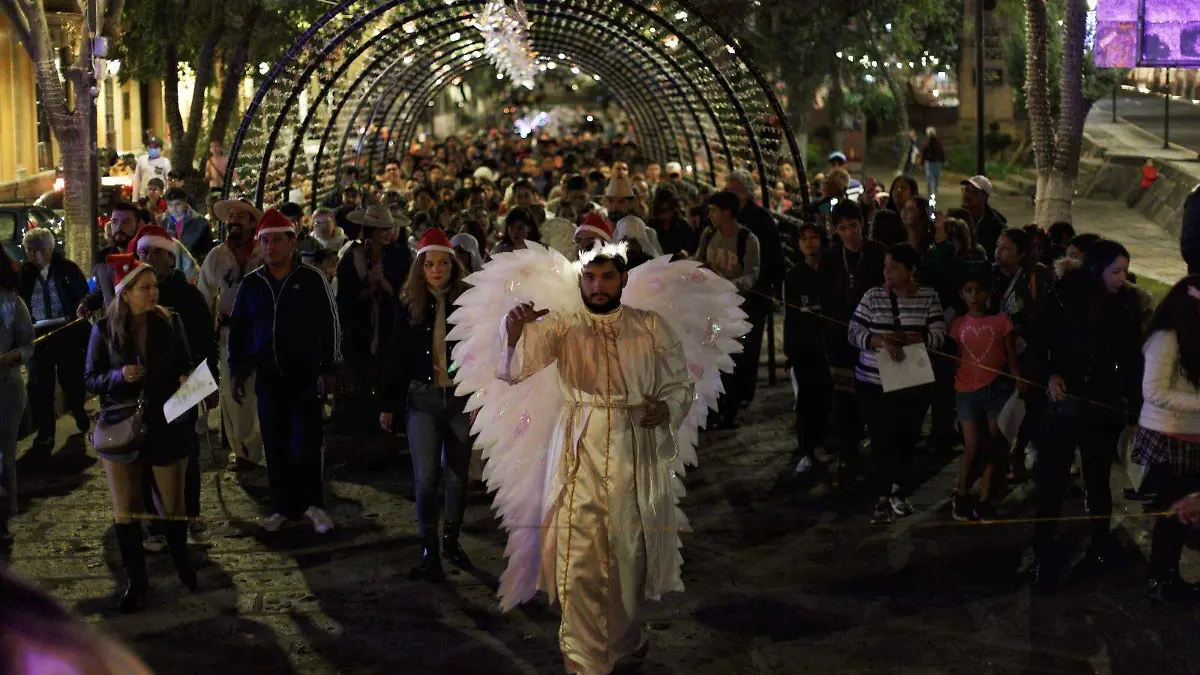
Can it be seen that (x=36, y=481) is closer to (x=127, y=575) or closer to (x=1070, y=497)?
(x=127, y=575)

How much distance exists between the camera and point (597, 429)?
664 centimetres

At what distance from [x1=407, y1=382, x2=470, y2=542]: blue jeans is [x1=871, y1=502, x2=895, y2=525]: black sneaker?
2.53m

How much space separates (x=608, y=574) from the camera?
6613mm

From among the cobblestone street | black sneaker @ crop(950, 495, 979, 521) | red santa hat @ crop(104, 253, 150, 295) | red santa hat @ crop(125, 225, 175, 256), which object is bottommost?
the cobblestone street

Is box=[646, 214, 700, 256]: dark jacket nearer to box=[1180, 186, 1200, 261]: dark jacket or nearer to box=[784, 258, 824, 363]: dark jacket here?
box=[784, 258, 824, 363]: dark jacket

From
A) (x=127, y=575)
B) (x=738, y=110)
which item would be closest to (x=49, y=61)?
(x=738, y=110)

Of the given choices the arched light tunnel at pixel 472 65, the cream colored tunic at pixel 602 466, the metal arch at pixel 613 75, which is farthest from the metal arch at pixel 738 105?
the cream colored tunic at pixel 602 466

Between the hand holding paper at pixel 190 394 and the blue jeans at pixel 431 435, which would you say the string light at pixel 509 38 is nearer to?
the blue jeans at pixel 431 435

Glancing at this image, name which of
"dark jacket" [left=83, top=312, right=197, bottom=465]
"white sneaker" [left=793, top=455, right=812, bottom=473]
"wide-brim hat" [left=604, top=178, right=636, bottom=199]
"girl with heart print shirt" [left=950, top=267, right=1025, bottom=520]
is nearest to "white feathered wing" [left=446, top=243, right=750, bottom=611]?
"dark jacket" [left=83, top=312, right=197, bottom=465]

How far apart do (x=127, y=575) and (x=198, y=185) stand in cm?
1836

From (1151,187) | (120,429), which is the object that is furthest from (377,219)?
(1151,187)

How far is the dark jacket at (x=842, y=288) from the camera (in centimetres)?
1023

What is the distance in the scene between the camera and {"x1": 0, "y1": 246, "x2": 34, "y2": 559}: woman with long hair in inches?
343

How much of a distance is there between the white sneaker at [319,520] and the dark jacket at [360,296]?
2.06 m
